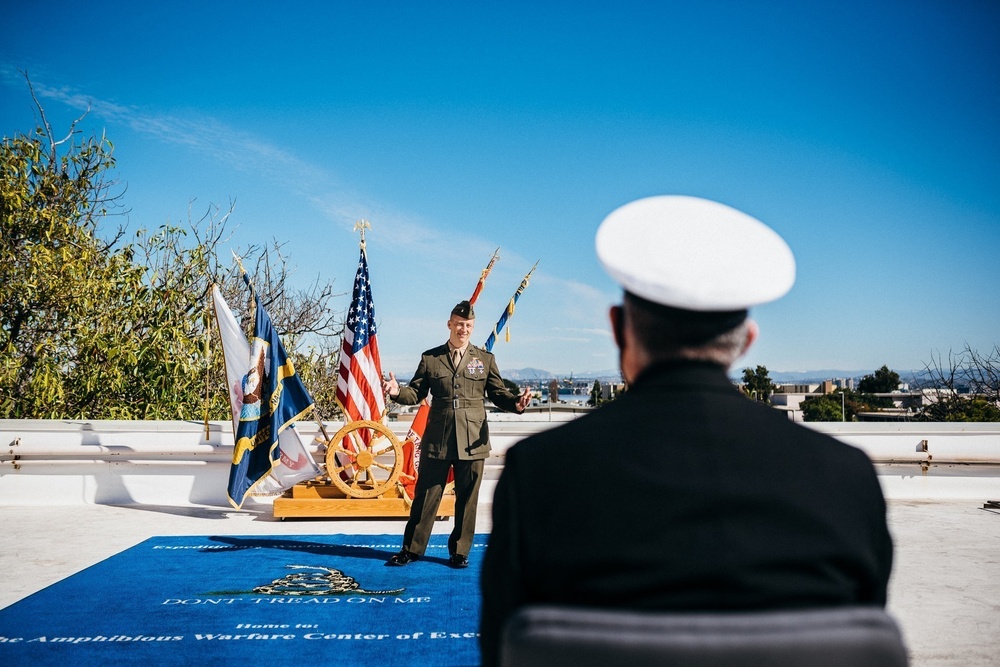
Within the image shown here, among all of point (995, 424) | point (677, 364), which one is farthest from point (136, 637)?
point (995, 424)

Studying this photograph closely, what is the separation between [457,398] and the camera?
554 centimetres

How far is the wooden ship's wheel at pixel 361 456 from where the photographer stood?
6.85 m

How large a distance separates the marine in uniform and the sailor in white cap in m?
4.21

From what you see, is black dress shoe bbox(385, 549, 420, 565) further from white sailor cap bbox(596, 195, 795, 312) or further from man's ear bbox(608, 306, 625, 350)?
white sailor cap bbox(596, 195, 795, 312)

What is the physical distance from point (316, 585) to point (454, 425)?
136 centimetres

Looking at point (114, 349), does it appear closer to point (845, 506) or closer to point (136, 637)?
point (136, 637)

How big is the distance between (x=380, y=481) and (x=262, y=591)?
2527mm

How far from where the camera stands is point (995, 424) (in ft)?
29.0

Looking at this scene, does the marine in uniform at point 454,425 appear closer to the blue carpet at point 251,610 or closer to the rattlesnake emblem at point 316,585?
the blue carpet at point 251,610

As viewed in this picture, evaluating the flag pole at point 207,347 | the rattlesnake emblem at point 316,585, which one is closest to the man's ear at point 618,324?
the rattlesnake emblem at point 316,585

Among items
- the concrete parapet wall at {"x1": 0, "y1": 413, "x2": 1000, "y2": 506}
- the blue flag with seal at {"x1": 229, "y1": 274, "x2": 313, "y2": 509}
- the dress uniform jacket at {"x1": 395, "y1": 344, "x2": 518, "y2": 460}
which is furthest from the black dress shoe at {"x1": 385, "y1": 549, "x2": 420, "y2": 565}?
the concrete parapet wall at {"x1": 0, "y1": 413, "x2": 1000, "y2": 506}

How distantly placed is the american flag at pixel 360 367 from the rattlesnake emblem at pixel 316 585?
6.81ft

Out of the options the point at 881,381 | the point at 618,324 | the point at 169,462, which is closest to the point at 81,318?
the point at 169,462

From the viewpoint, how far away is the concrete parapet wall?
768 centimetres
